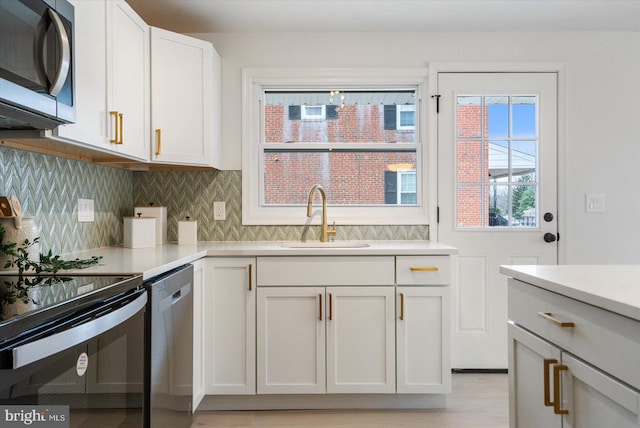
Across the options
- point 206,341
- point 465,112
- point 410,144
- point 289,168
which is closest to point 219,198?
point 289,168

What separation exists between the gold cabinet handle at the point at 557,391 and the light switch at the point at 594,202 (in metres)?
2.27

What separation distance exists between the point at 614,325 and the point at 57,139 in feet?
5.89

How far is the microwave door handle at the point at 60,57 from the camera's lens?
1.42m

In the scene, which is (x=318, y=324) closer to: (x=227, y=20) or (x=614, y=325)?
(x=614, y=325)

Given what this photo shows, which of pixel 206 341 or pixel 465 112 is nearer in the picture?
pixel 206 341

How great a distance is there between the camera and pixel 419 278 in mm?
2551

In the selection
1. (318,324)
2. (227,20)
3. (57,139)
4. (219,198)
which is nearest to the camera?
(57,139)

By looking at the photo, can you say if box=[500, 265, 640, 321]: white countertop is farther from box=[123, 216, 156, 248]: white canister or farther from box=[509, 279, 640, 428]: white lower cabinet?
box=[123, 216, 156, 248]: white canister

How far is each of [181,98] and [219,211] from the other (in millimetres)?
781

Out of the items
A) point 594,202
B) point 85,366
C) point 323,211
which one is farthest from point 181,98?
point 594,202

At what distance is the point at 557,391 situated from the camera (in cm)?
124

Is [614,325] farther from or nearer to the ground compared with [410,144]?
nearer to the ground

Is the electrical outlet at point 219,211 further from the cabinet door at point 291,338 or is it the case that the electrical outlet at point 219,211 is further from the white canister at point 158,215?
the cabinet door at point 291,338

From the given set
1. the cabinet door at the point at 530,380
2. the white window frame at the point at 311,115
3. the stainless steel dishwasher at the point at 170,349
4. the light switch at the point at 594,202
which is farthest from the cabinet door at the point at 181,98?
the light switch at the point at 594,202
